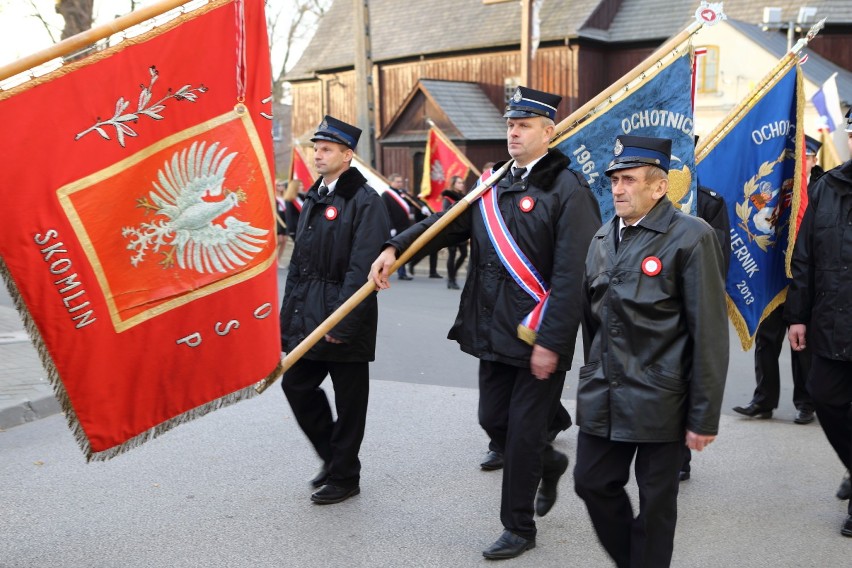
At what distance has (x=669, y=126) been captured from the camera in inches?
208

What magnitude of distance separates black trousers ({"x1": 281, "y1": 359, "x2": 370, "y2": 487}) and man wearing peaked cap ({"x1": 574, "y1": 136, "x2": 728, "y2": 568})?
1.75 m

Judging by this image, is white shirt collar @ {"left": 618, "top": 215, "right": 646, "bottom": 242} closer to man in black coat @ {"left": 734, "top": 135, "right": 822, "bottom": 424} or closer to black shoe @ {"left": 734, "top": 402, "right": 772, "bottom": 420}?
man in black coat @ {"left": 734, "top": 135, "right": 822, "bottom": 424}

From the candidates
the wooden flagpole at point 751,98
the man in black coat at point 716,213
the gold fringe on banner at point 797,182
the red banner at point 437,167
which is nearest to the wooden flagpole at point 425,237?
the man in black coat at point 716,213

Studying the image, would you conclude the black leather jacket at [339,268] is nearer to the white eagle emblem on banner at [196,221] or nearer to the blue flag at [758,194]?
the white eagle emblem on banner at [196,221]

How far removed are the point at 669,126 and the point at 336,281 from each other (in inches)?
80.2

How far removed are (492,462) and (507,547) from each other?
4.40 ft

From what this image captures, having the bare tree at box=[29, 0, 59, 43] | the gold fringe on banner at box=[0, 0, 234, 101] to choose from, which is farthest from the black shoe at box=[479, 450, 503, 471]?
the bare tree at box=[29, 0, 59, 43]

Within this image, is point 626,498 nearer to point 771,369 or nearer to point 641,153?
point 641,153

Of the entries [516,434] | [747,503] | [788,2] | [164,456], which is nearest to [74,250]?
A: [516,434]

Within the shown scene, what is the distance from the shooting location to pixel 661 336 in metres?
3.55

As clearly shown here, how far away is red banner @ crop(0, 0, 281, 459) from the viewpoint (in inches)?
133

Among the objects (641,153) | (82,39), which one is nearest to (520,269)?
(641,153)

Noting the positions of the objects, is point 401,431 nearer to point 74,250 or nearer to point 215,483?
point 215,483

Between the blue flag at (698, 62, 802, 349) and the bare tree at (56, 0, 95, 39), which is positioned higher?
the bare tree at (56, 0, 95, 39)
